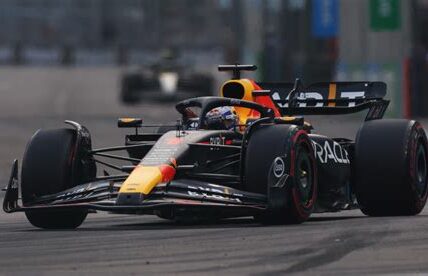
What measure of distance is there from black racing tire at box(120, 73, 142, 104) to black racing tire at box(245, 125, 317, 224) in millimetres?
31886

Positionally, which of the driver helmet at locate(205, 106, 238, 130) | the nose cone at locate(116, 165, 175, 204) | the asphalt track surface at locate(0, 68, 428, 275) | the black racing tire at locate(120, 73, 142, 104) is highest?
the driver helmet at locate(205, 106, 238, 130)

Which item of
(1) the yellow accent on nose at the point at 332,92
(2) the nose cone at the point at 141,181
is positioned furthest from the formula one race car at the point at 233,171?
(1) the yellow accent on nose at the point at 332,92

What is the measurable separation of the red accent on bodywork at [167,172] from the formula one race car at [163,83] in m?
32.0

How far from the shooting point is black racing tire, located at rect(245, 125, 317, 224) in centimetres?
1184

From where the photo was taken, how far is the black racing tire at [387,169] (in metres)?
13.0

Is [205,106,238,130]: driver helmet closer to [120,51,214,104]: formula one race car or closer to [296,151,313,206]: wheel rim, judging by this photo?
[296,151,313,206]: wheel rim

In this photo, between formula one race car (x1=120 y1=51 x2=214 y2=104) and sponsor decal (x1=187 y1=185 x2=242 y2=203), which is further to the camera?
formula one race car (x1=120 y1=51 x2=214 y2=104)

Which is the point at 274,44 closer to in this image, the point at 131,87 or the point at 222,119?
the point at 131,87

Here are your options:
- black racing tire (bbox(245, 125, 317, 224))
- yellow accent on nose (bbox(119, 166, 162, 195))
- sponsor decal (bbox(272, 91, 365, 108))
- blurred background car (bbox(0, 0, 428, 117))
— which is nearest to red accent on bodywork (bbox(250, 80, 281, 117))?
sponsor decal (bbox(272, 91, 365, 108))

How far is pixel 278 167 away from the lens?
11.8 meters

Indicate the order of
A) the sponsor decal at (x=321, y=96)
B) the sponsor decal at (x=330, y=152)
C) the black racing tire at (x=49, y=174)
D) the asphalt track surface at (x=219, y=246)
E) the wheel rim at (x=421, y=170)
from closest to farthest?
the asphalt track surface at (x=219, y=246) → the black racing tire at (x=49, y=174) → the sponsor decal at (x=330, y=152) → the wheel rim at (x=421, y=170) → the sponsor decal at (x=321, y=96)

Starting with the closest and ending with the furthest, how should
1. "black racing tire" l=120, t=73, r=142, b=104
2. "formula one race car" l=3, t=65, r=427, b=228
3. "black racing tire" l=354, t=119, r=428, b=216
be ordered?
1. "formula one race car" l=3, t=65, r=427, b=228
2. "black racing tire" l=354, t=119, r=428, b=216
3. "black racing tire" l=120, t=73, r=142, b=104

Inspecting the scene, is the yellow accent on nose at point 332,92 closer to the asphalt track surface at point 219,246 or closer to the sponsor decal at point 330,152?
the asphalt track surface at point 219,246

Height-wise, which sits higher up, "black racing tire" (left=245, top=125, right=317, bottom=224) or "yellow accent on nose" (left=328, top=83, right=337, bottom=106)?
"yellow accent on nose" (left=328, top=83, right=337, bottom=106)
